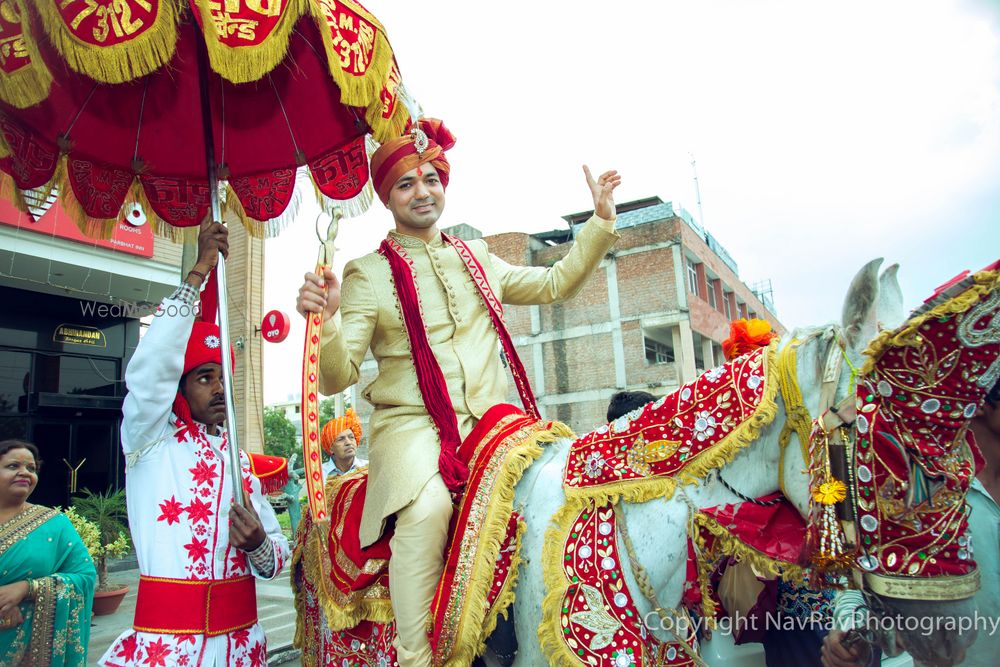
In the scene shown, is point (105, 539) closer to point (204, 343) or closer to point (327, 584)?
point (204, 343)

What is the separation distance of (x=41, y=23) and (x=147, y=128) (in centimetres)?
106

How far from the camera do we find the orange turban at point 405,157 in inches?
120

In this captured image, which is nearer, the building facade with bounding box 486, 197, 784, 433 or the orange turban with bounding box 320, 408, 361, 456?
the orange turban with bounding box 320, 408, 361, 456

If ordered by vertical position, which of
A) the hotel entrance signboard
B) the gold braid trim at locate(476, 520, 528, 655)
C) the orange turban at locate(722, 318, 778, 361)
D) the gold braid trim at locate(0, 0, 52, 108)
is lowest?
the gold braid trim at locate(476, 520, 528, 655)

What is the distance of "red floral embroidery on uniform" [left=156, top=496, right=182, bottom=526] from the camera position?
2.93m

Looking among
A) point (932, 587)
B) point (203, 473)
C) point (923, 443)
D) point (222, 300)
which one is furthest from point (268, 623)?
point (923, 443)

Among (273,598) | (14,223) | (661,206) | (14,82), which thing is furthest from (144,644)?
(661,206)

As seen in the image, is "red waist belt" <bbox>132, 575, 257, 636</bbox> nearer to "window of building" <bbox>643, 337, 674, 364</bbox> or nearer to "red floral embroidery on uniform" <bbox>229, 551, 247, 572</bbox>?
"red floral embroidery on uniform" <bbox>229, 551, 247, 572</bbox>

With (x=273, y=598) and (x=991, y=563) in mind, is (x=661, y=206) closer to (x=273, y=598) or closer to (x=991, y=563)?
(x=273, y=598)

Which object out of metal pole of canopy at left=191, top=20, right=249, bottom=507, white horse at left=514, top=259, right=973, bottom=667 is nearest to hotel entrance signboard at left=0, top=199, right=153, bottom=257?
metal pole of canopy at left=191, top=20, right=249, bottom=507

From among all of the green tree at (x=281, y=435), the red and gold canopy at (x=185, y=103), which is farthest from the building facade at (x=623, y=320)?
the green tree at (x=281, y=435)

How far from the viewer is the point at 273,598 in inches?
365

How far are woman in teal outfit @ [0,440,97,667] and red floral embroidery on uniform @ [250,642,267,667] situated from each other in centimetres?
123

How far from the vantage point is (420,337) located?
284 cm
